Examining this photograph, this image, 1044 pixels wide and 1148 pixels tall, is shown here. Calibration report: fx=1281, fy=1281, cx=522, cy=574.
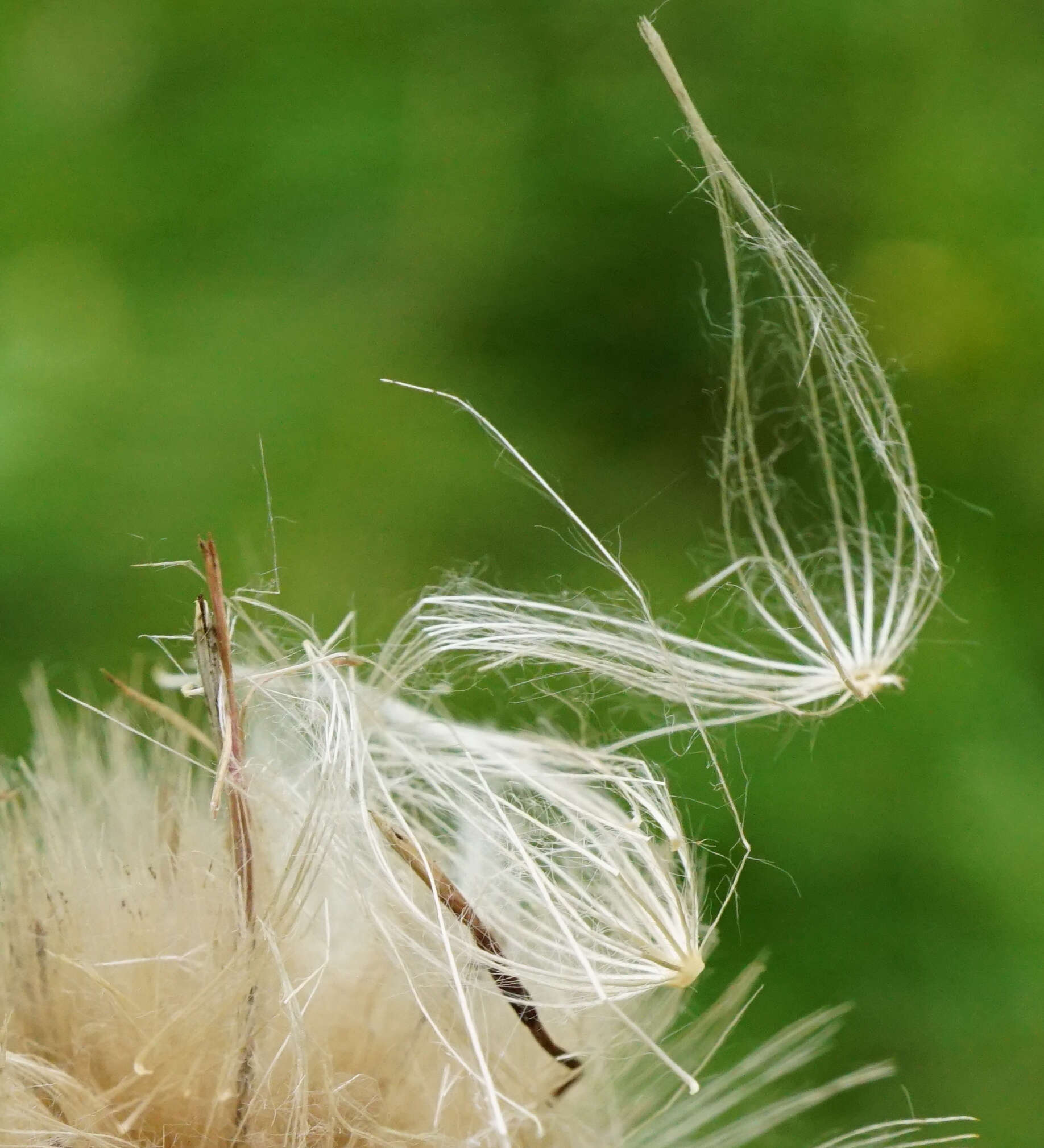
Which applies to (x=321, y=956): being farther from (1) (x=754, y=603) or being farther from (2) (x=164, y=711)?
(1) (x=754, y=603)

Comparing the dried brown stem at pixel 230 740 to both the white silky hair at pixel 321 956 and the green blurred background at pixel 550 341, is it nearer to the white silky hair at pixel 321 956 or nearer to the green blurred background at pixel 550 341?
the white silky hair at pixel 321 956

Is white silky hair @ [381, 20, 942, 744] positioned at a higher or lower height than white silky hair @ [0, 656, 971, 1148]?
higher

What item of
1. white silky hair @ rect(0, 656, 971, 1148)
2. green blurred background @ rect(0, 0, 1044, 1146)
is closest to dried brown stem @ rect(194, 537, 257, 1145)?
white silky hair @ rect(0, 656, 971, 1148)

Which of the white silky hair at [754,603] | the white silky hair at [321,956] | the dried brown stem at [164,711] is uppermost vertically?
the white silky hair at [754,603]

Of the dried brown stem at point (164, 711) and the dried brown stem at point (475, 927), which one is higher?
Answer: the dried brown stem at point (164, 711)

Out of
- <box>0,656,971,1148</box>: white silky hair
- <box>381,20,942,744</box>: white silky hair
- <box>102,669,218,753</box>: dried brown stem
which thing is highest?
<box>381,20,942,744</box>: white silky hair

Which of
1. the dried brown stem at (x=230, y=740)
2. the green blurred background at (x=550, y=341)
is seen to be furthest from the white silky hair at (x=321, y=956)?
the green blurred background at (x=550, y=341)

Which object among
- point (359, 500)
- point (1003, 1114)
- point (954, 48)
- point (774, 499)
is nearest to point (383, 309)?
point (359, 500)

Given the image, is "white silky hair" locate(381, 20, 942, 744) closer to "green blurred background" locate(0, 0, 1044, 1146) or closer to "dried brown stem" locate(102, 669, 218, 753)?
"dried brown stem" locate(102, 669, 218, 753)

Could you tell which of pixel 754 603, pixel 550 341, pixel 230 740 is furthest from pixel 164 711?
pixel 550 341

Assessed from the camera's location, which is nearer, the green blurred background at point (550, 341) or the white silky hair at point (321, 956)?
the white silky hair at point (321, 956)
